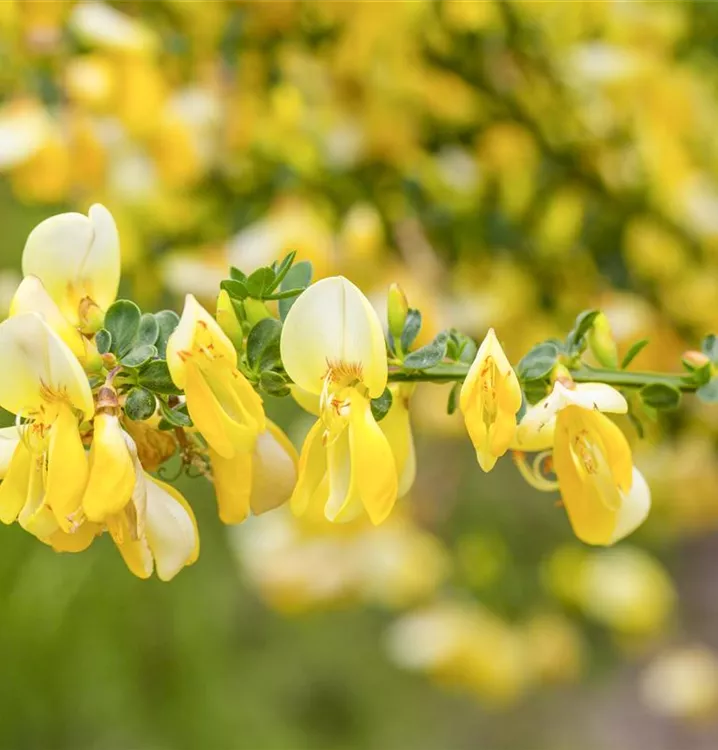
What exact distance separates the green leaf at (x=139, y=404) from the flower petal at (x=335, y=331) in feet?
0.11

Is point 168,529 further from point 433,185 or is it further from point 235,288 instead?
point 433,185

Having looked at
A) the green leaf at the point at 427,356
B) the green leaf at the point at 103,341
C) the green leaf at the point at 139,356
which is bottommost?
the green leaf at the point at 103,341

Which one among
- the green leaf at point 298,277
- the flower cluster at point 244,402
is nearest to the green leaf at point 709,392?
the flower cluster at point 244,402

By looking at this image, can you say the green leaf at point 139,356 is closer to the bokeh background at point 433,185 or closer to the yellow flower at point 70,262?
the yellow flower at point 70,262

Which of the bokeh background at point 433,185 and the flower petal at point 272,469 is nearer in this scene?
the flower petal at point 272,469

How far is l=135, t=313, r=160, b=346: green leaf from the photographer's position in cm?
24

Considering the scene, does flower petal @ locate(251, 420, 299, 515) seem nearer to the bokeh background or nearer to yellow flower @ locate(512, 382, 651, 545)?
yellow flower @ locate(512, 382, 651, 545)

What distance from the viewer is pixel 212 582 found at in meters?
1.18

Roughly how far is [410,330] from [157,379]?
0.07 m

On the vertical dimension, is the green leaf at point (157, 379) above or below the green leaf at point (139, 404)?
above

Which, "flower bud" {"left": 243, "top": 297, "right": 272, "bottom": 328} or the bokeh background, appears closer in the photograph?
"flower bud" {"left": 243, "top": 297, "right": 272, "bottom": 328}

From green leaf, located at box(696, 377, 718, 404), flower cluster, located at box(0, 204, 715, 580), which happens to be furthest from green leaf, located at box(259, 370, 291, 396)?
green leaf, located at box(696, 377, 718, 404)

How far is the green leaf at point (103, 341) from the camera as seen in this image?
240 millimetres

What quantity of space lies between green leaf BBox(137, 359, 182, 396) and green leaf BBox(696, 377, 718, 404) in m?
0.13
